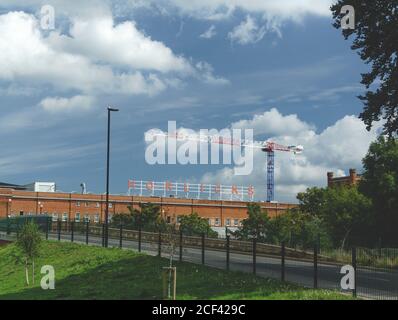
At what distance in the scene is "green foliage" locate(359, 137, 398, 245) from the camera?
1823 inches

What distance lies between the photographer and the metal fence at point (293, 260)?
67.1ft

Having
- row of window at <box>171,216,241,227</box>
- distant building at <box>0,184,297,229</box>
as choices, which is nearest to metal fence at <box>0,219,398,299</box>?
distant building at <box>0,184,297,229</box>

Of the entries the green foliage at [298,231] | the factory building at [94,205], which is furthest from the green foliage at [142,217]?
the green foliage at [298,231]

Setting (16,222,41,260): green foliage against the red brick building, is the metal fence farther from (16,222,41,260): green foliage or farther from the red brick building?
the red brick building

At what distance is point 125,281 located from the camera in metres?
24.6

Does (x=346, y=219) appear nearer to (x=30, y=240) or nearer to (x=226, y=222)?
(x=30, y=240)

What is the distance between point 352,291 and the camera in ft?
61.4

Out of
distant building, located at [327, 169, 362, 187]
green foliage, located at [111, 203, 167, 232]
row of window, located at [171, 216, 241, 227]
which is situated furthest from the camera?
row of window, located at [171, 216, 241, 227]

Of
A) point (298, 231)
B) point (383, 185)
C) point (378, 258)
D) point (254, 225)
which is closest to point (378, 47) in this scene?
point (378, 258)

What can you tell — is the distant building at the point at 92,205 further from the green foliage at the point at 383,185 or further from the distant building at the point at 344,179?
the green foliage at the point at 383,185

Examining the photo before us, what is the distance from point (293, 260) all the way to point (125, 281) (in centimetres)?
1142

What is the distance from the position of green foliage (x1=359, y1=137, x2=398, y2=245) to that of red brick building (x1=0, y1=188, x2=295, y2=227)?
4692cm
